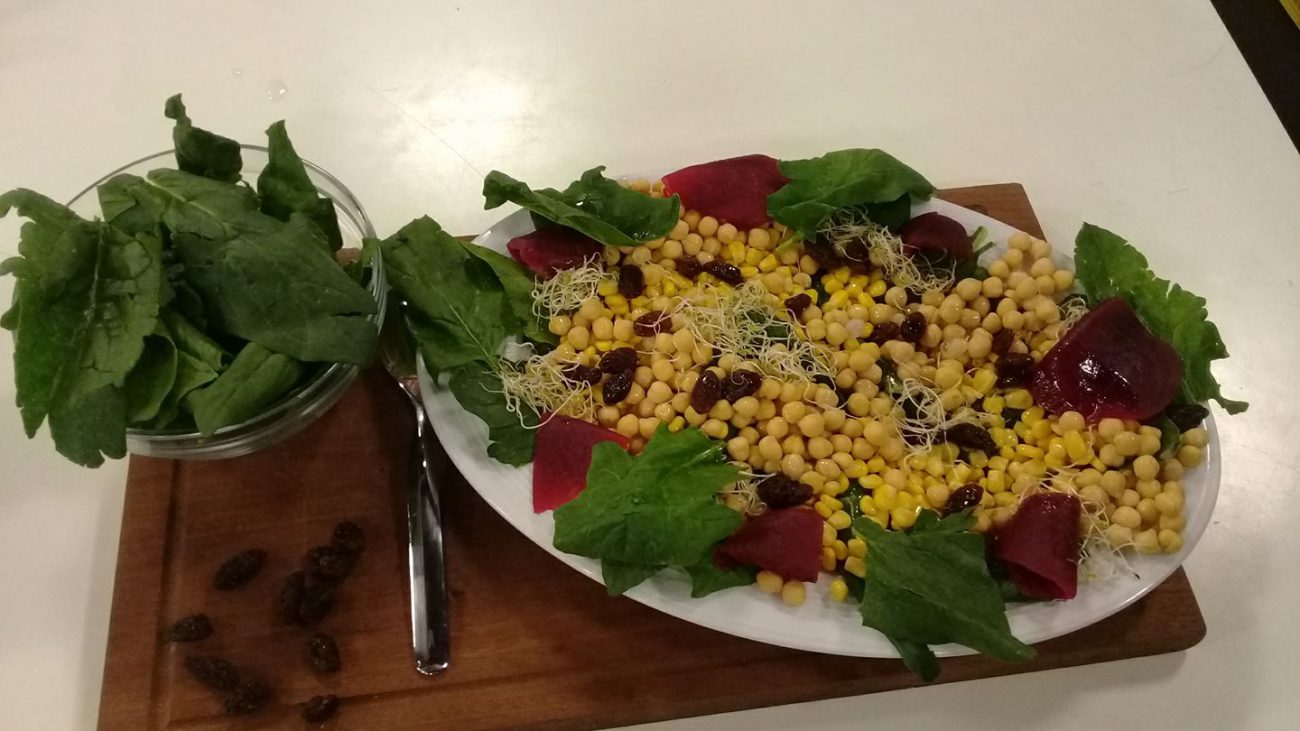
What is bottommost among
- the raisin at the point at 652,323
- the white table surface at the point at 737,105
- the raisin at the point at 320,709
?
the raisin at the point at 320,709

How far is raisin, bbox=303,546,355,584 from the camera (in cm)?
115

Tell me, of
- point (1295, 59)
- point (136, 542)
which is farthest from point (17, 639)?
point (1295, 59)

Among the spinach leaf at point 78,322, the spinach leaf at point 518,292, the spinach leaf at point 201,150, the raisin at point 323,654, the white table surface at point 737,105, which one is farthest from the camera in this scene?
the white table surface at point 737,105

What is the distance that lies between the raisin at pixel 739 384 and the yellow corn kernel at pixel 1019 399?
0.34m

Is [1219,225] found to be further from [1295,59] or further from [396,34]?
[396,34]

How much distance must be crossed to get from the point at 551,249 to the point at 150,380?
0.51 m

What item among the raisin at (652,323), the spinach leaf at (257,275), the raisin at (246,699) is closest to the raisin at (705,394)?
the raisin at (652,323)

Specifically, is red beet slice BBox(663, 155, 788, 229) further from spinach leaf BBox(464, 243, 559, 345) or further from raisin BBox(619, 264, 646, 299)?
spinach leaf BBox(464, 243, 559, 345)

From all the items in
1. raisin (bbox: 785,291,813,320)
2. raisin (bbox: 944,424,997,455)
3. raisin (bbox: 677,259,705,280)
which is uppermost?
raisin (bbox: 677,259,705,280)

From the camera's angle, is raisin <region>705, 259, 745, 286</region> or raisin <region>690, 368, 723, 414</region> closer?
raisin <region>690, 368, 723, 414</region>

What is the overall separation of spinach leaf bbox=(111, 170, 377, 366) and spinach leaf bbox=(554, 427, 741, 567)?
0.30 meters

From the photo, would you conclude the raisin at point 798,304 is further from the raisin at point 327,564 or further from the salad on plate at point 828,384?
the raisin at point 327,564

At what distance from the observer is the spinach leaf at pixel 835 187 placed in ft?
4.17

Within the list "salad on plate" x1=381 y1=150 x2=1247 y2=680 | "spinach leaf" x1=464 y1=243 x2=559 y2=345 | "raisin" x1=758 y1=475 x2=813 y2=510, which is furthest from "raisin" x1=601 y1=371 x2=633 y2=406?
"raisin" x1=758 y1=475 x2=813 y2=510
